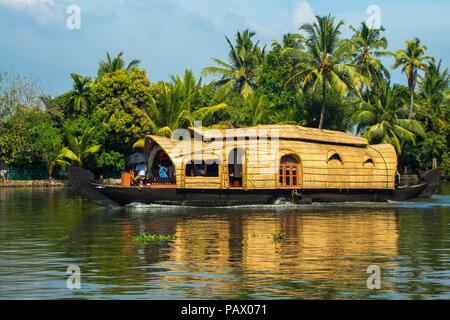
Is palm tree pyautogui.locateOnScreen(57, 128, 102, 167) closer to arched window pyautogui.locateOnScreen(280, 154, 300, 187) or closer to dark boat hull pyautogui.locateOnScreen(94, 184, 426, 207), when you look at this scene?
dark boat hull pyautogui.locateOnScreen(94, 184, 426, 207)

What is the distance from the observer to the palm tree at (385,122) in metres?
42.6

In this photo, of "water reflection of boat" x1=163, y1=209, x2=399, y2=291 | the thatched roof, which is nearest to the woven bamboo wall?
the thatched roof

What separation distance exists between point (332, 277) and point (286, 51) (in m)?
29.8

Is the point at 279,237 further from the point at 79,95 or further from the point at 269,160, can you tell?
the point at 79,95

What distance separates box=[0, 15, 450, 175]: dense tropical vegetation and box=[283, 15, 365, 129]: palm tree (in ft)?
4.68

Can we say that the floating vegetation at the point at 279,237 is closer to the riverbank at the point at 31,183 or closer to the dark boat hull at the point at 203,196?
the dark boat hull at the point at 203,196

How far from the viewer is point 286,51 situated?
37.4m

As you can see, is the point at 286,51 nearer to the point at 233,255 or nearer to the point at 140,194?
the point at 140,194

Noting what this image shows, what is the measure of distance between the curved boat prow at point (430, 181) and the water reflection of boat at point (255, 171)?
2.94 metres

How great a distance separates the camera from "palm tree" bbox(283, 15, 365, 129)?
35.6 metres

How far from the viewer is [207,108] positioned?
128 ft

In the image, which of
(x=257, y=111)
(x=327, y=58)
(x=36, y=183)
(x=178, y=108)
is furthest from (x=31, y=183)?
(x=327, y=58)
